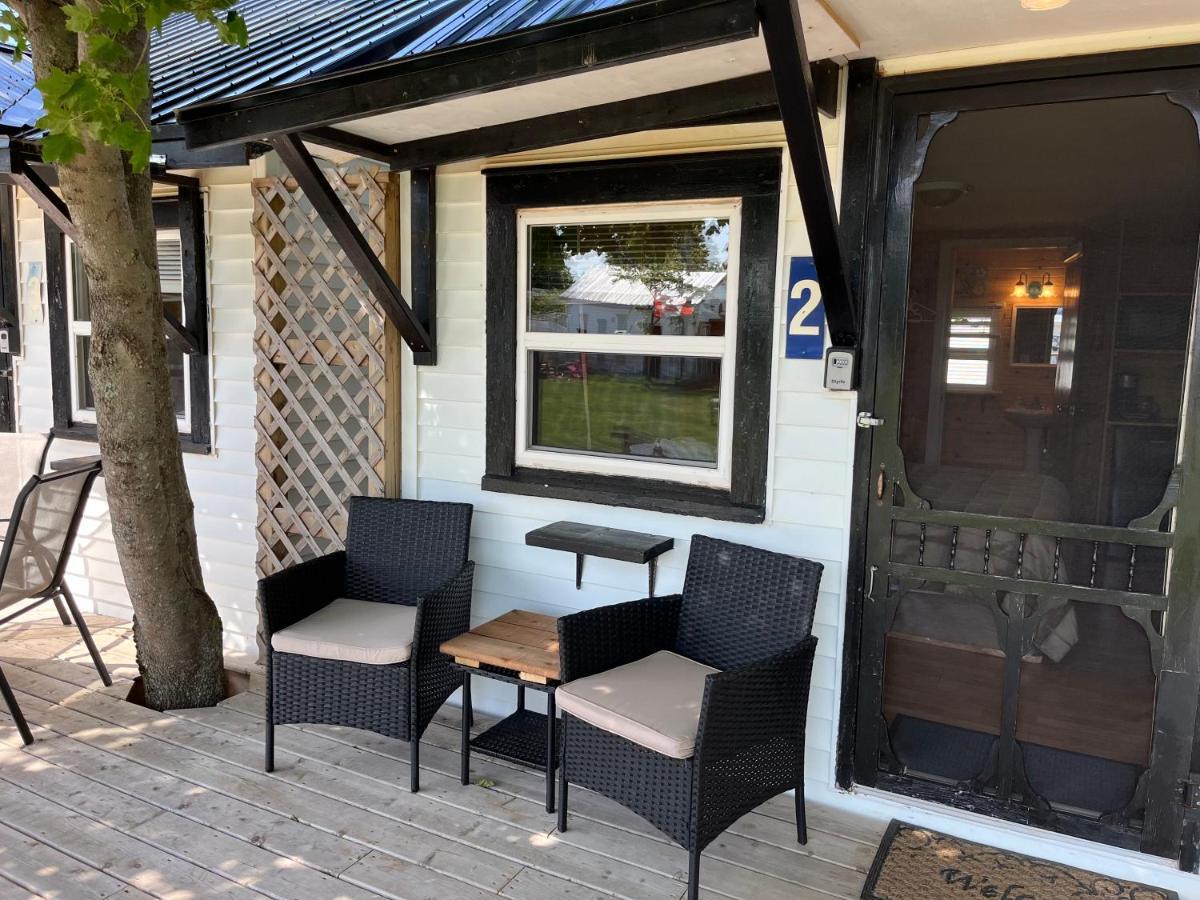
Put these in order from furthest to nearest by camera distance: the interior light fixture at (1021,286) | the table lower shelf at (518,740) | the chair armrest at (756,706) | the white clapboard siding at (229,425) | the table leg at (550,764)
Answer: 1. the white clapboard siding at (229,425)
2. the table lower shelf at (518,740)
3. the table leg at (550,764)
4. the interior light fixture at (1021,286)
5. the chair armrest at (756,706)

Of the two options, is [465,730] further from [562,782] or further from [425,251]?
[425,251]

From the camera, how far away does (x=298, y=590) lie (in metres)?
3.06

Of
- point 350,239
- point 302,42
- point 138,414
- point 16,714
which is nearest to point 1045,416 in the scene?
point 350,239

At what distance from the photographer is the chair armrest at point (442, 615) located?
111 inches

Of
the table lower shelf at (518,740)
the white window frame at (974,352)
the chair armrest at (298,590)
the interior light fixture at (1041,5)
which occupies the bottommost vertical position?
the table lower shelf at (518,740)

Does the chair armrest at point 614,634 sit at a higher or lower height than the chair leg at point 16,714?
higher

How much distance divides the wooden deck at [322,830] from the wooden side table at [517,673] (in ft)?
0.26

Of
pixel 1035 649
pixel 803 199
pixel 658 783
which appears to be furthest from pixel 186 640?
pixel 1035 649

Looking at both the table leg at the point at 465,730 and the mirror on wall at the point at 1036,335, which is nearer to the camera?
Result: the mirror on wall at the point at 1036,335

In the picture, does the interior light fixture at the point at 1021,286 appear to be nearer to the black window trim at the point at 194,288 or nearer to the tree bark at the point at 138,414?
the tree bark at the point at 138,414

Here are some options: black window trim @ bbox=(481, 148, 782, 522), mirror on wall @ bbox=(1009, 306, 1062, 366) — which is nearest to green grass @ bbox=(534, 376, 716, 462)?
black window trim @ bbox=(481, 148, 782, 522)

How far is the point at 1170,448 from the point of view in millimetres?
2328

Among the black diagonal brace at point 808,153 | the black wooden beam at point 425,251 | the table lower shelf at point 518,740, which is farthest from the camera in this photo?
the black wooden beam at point 425,251

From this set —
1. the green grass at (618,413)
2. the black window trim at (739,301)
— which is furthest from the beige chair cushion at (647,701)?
the green grass at (618,413)
